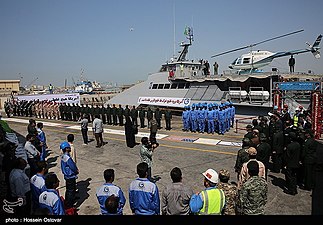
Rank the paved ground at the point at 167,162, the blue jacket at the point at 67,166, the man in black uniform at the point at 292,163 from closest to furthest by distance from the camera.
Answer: the blue jacket at the point at 67,166 → the paved ground at the point at 167,162 → the man in black uniform at the point at 292,163

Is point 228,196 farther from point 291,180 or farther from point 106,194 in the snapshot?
point 291,180

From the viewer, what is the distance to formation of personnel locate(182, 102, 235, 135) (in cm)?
1326

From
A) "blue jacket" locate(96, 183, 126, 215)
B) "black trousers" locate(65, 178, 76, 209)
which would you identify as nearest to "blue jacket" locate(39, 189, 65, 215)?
"blue jacket" locate(96, 183, 126, 215)

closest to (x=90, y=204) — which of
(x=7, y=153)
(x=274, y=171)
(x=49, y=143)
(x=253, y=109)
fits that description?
(x=7, y=153)

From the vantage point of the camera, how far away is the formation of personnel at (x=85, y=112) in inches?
604

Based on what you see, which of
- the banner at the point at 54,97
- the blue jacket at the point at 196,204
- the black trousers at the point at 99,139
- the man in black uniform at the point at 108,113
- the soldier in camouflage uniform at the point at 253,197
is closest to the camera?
the blue jacket at the point at 196,204

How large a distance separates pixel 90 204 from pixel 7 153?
2.40 metres

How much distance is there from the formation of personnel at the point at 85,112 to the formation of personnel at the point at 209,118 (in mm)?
1463

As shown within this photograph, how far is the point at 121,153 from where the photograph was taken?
10500 millimetres

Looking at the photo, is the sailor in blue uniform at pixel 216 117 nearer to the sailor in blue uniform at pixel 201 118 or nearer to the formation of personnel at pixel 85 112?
the sailor in blue uniform at pixel 201 118

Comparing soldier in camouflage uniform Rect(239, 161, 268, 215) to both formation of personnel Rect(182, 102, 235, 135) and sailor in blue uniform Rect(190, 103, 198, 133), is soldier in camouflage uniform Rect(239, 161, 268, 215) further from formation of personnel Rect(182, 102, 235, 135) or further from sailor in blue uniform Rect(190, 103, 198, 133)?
sailor in blue uniform Rect(190, 103, 198, 133)

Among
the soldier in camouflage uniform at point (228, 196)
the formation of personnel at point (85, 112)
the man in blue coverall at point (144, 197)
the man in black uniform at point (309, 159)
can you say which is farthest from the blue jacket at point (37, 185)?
the formation of personnel at point (85, 112)

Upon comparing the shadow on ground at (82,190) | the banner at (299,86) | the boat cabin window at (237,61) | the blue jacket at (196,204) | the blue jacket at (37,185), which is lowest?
the shadow on ground at (82,190)

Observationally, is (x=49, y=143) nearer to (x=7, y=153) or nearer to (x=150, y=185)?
(x=7, y=153)
